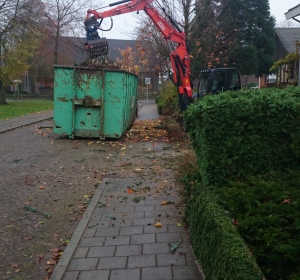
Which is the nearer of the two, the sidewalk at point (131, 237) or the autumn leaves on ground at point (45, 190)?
the sidewalk at point (131, 237)

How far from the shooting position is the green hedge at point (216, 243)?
9.07 feet

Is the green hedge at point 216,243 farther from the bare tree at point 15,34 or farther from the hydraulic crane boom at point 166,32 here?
the bare tree at point 15,34

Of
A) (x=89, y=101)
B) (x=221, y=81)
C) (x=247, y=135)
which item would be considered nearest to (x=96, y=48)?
(x=89, y=101)

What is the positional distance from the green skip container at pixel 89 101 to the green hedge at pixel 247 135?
27.6ft

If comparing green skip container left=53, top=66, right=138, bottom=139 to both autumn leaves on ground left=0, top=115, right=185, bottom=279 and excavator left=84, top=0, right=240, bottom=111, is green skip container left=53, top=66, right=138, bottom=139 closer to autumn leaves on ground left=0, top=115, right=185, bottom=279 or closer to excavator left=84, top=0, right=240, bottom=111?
autumn leaves on ground left=0, top=115, right=185, bottom=279

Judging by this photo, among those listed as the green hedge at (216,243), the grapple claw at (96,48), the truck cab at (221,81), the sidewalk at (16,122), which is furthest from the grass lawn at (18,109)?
the green hedge at (216,243)

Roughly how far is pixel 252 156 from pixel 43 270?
2.56m

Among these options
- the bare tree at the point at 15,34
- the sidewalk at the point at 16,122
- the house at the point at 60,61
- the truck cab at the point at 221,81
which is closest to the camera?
the truck cab at the point at 221,81

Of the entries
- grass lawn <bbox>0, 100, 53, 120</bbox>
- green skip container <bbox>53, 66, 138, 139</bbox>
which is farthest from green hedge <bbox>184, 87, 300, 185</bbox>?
grass lawn <bbox>0, 100, 53, 120</bbox>

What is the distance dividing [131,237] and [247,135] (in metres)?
1.82

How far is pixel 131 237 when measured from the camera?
16.9 feet

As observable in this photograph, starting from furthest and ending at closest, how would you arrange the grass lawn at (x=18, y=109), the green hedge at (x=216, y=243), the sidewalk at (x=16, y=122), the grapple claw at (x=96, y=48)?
the grass lawn at (x=18, y=109), the sidewalk at (x=16, y=122), the grapple claw at (x=96, y=48), the green hedge at (x=216, y=243)

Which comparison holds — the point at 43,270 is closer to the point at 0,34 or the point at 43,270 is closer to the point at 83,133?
the point at 83,133

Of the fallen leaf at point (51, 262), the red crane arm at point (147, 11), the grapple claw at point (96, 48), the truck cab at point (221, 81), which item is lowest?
the fallen leaf at point (51, 262)
